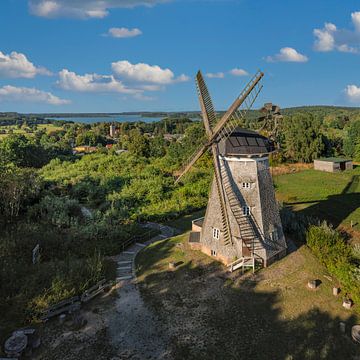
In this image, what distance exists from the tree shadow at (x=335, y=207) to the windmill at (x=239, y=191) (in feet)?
43.5

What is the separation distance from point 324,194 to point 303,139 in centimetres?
2631

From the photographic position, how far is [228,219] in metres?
19.7

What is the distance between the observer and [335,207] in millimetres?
35656

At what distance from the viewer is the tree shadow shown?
3227 centimetres

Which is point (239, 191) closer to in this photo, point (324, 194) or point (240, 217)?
point (240, 217)

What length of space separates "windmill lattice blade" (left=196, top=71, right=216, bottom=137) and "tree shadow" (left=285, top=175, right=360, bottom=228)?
18.0 metres

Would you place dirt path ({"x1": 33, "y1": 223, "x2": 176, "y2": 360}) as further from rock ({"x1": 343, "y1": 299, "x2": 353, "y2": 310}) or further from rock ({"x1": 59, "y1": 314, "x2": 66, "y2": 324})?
rock ({"x1": 343, "y1": 299, "x2": 353, "y2": 310})

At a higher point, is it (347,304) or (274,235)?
(274,235)

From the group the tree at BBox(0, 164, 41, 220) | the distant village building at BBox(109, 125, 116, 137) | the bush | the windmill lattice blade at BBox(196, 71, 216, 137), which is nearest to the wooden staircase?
the windmill lattice blade at BBox(196, 71, 216, 137)

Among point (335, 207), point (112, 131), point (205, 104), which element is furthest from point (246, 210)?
point (112, 131)

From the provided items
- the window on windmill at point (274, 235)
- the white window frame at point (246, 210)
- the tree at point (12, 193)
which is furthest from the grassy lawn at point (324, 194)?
the tree at point (12, 193)

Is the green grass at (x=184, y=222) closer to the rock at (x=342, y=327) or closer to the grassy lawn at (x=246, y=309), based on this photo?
the grassy lawn at (x=246, y=309)

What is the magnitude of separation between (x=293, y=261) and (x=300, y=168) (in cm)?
4590

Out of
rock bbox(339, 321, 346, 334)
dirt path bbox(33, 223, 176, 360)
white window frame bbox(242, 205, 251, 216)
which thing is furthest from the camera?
white window frame bbox(242, 205, 251, 216)
